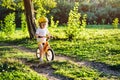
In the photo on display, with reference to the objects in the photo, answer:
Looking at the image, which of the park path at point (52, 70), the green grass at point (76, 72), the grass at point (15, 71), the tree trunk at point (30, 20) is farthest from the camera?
the tree trunk at point (30, 20)

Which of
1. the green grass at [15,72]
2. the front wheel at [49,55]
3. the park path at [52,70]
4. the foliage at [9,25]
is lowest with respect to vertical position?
the park path at [52,70]

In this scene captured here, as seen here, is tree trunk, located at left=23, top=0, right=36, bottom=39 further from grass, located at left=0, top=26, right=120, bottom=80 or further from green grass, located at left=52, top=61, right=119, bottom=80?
green grass, located at left=52, top=61, right=119, bottom=80

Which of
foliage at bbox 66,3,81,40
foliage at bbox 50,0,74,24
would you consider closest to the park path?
Result: foliage at bbox 66,3,81,40

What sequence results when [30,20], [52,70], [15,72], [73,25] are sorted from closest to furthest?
1. [15,72]
2. [52,70]
3. [73,25]
4. [30,20]

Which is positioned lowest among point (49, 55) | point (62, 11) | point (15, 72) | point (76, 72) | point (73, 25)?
point (76, 72)

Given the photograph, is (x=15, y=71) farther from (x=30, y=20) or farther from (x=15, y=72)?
(x=30, y=20)

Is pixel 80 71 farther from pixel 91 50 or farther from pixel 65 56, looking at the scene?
pixel 91 50

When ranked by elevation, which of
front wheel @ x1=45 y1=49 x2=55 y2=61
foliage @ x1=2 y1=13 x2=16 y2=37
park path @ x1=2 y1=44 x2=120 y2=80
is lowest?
park path @ x1=2 y1=44 x2=120 y2=80

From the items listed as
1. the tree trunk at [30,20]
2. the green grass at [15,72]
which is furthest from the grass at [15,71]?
the tree trunk at [30,20]

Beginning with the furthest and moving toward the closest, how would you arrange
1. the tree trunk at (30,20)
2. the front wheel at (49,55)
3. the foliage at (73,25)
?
the tree trunk at (30,20) → the foliage at (73,25) → the front wheel at (49,55)

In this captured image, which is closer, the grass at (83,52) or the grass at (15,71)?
the grass at (15,71)

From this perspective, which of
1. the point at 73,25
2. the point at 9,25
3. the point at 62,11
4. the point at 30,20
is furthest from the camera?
the point at 62,11

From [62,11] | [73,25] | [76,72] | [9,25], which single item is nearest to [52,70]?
[76,72]

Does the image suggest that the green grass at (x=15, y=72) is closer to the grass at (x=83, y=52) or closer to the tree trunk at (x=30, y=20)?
the grass at (x=83, y=52)
